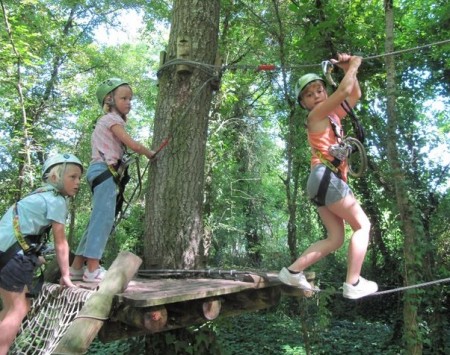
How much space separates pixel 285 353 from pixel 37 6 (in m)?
9.06

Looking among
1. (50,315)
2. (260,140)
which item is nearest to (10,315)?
(50,315)

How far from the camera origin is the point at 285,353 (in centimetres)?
697

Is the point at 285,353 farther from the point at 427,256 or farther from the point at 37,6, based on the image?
the point at 37,6

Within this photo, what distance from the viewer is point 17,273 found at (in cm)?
265

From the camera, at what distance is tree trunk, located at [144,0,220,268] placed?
3502mm

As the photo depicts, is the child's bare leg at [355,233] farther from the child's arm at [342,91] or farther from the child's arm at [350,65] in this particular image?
the child's arm at [350,65]

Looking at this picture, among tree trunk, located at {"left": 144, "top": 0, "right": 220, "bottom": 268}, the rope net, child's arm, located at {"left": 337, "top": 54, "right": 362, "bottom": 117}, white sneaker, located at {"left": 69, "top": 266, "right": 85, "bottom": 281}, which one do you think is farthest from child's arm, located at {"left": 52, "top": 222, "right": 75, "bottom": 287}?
child's arm, located at {"left": 337, "top": 54, "right": 362, "bottom": 117}

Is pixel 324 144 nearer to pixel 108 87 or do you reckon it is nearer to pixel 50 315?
pixel 108 87

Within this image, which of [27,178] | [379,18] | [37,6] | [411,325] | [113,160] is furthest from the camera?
[37,6]

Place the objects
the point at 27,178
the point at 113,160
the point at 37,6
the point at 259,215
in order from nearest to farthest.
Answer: the point at 113,160
the point at 27,178
the point at 37,6
the point at 259,215

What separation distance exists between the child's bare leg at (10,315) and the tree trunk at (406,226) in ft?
10.7

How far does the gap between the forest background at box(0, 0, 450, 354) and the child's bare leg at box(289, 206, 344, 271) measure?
0.96m

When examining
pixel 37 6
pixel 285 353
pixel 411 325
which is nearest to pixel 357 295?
pixel 411 325

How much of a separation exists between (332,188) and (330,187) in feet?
0.05
